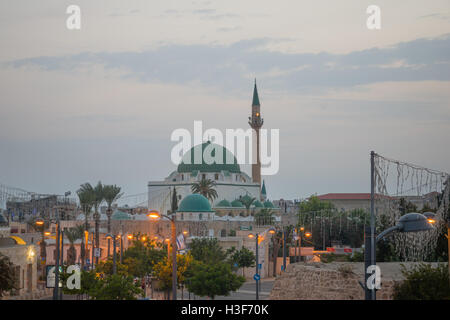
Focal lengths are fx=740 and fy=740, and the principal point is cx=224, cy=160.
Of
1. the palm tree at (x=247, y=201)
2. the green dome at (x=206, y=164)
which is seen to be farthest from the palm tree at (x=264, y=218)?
the green dome at (x=206, y=164)

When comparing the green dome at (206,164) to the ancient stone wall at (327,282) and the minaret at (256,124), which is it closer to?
the minaret at (256,124)

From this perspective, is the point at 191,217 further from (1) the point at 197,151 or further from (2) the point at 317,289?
(2) the point at 317,289

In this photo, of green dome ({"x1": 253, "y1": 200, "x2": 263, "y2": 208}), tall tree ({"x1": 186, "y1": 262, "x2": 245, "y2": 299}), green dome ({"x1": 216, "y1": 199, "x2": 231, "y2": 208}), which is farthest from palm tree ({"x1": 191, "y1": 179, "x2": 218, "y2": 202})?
tall tree ({"x1": 186, "y1": 262, "x2": 245, "y2": 299})

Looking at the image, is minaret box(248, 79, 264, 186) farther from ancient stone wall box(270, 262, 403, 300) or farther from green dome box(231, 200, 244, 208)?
ancient stone wall box(270, 262, 403, 300)

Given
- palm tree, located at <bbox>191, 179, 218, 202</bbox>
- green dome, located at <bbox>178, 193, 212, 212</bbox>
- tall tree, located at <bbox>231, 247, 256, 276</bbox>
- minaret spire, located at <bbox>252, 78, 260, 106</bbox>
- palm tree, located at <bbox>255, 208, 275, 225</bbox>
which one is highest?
minaret spire, located at <bbox>252, 78, 260, 106</bbox>

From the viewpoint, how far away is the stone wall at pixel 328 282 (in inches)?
706

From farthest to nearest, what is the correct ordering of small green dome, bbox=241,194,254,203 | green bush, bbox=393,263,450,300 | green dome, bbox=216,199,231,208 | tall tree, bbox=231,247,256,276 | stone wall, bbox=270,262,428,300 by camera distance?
small green dome, bbox=241,194,254,203, green dome, bbox=216,199,231,208, tall tree, bbox=231,247,256,276, stone wall, bbox=270,262,428,300, green bush, bbox=393,263,450,300

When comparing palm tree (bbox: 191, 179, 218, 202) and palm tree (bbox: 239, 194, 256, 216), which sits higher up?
palm tree (bbox: 191, 179, 218, 202)

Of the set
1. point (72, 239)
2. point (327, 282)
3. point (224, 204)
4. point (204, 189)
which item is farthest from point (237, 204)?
point (327, 282)

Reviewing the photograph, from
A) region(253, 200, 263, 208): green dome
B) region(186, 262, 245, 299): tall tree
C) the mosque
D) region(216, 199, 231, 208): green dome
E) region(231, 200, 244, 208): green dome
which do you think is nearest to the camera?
region(186, 262, 245, 299): tall tree

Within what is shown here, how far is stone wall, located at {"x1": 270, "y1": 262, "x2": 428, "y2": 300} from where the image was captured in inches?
706

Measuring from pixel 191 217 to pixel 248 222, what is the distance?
934cm

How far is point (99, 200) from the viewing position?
54281mm

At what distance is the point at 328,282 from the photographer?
18453mm
